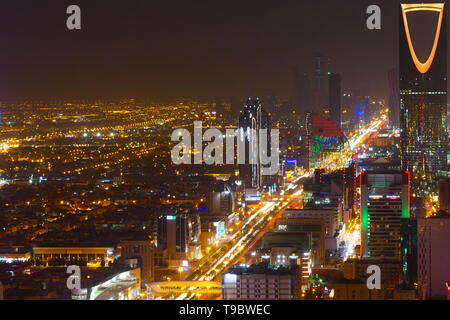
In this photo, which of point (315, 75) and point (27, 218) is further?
point (315, 75)

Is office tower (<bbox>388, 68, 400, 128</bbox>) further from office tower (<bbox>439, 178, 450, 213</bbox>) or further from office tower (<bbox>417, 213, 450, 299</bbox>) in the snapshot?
office tower (<bbox>417, 213, 450, 299</bbox>)

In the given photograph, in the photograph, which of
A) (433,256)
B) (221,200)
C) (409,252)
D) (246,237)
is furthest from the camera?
(221,200)

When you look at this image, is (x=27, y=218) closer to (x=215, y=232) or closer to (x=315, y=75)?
(x=215, y=232)

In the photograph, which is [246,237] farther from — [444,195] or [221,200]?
[444,195]

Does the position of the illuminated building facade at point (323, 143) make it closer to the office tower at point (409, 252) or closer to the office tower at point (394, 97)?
the office tower at point (394, 97)

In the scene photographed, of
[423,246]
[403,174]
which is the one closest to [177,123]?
[403,174]

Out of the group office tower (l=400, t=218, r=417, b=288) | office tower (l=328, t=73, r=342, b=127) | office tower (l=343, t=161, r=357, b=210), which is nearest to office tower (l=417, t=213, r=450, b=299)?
office tower (l=400, t=218, r=417, b=288)

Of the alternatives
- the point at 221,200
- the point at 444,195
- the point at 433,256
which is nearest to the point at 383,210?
the point at 433,256
